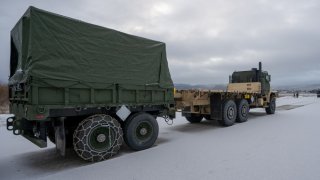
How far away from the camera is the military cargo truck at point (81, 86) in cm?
476

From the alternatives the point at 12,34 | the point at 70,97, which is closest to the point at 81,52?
the point at 70,97

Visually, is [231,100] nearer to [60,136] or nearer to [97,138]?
[97,138]

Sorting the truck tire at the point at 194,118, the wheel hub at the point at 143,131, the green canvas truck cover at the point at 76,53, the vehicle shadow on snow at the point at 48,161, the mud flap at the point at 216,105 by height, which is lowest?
the vehicle shadow on snow at the point at 48,161

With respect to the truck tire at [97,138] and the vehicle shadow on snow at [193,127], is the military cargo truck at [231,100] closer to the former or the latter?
the vehicle shadow on snow at [193,127]

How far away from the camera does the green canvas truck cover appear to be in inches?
187

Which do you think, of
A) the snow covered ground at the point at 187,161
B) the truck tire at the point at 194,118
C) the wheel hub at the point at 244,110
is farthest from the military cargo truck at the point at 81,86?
the wheel hub at the point at 244,110

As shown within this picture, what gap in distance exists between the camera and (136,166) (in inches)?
194

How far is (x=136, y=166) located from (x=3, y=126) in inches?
280

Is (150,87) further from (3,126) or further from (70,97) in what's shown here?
(3,126)

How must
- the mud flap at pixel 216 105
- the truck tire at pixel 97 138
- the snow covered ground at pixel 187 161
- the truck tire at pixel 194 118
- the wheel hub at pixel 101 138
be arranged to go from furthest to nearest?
1. the truck tire at pixel 194 118
2. the mud flap at pixel 216 105
3. the wheel hub at pixel 101 138
4. the truck tire at pixel 97 138
5. the snow covered ground at pixel 187 161

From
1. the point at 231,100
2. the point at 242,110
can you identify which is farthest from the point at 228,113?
the point at 242,110

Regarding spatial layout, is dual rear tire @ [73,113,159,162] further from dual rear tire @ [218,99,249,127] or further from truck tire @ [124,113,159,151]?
dual rear tire @ [218,99,249,127]

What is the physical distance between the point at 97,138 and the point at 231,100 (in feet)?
22.3

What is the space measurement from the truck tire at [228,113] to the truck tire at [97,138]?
5.51 meters
